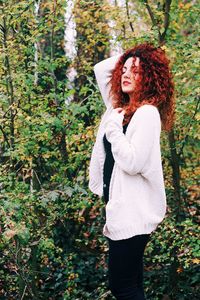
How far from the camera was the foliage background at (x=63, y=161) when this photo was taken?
12.5 ft

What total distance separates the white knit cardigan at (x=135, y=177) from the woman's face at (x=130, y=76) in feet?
0.65

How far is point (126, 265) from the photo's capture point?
284 cm

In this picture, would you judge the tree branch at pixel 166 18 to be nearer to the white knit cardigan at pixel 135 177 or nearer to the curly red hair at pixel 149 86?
the curly red hair at pixel 149 86

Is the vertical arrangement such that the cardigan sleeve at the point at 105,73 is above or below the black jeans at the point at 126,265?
above

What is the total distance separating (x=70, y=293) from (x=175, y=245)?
97 cm

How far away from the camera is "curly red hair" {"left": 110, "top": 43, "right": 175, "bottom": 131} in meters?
2.92

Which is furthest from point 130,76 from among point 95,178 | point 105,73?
point 95,178

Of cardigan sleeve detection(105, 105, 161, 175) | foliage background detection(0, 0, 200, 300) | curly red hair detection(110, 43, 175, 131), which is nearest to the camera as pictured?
cardigan sleeve detection(105, 105, 161, 175)

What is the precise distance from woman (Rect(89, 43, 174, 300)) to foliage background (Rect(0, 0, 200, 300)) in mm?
684

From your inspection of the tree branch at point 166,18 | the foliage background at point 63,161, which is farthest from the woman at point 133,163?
the tree branch at point 166,18

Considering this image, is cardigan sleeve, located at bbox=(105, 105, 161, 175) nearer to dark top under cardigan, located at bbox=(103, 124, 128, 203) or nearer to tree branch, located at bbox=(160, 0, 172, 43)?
dark top under cardigan, located at bbox=(103, 124, 128, 203)

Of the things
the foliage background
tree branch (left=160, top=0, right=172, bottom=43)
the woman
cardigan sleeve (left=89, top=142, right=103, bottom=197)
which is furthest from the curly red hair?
tree branch (left=160, top=0, right=172, bottom=43)

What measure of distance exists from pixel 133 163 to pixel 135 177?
0.13 m

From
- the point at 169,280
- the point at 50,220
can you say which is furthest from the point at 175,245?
the point at 50,220
